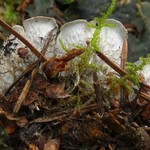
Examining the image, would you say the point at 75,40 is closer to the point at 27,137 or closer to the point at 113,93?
the point at 113,93

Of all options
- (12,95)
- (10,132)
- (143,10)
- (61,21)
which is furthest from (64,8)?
(10,132)

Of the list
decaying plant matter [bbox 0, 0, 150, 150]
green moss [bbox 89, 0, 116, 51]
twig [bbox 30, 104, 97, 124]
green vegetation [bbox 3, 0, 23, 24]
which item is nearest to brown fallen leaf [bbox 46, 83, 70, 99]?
decaying plant matter [bbox 0, 0, 150, 150]

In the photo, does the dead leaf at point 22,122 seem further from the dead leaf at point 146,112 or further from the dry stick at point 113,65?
the dead leaf at point 146,112

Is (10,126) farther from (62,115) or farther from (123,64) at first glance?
(123,64)

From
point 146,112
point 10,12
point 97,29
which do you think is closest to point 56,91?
point 97,29

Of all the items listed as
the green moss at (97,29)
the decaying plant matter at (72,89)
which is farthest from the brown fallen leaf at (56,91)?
the green moss at (97,29)

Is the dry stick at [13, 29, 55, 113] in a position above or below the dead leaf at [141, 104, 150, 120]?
above

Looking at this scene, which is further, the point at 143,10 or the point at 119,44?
the point at 143,10

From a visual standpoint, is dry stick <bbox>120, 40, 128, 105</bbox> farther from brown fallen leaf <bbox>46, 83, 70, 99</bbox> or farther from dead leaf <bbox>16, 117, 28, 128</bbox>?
dead leaf <bbox>16, 117, 28, 128</bbox>

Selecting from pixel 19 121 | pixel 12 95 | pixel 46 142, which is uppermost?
pixel 12 95
